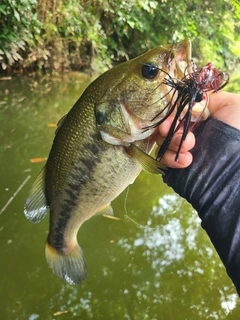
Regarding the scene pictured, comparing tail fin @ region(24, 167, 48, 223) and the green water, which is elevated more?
tail fin @ region(24, 167, 48, 223)

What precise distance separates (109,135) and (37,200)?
1.90ft

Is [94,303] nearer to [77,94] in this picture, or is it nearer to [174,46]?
[174,46]

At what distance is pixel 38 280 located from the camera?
8.09 ft

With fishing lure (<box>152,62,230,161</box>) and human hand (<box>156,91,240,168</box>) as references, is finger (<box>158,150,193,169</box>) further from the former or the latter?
fishing lure (<box>152,62,230,161</box>)

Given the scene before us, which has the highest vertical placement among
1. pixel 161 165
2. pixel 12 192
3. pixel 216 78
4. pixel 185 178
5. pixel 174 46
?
pixel 174 46

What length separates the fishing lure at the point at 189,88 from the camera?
125cm

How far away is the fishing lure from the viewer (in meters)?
1.25

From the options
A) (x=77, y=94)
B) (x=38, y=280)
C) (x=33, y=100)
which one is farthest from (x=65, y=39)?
(x=38, y=280)

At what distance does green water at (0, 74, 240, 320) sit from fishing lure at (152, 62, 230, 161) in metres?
1.03

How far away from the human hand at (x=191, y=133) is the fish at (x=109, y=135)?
2.0 inches

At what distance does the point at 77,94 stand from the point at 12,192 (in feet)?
11.3

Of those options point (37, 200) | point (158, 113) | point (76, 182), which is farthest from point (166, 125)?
point (37, 200)

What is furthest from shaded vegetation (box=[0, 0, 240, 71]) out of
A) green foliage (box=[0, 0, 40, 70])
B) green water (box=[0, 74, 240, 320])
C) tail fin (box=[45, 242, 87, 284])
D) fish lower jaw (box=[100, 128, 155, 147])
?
fish lower jaw (box=[100, 128, 155, 147])

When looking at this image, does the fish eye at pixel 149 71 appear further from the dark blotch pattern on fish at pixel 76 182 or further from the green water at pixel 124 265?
the green water at pixel 124 265
